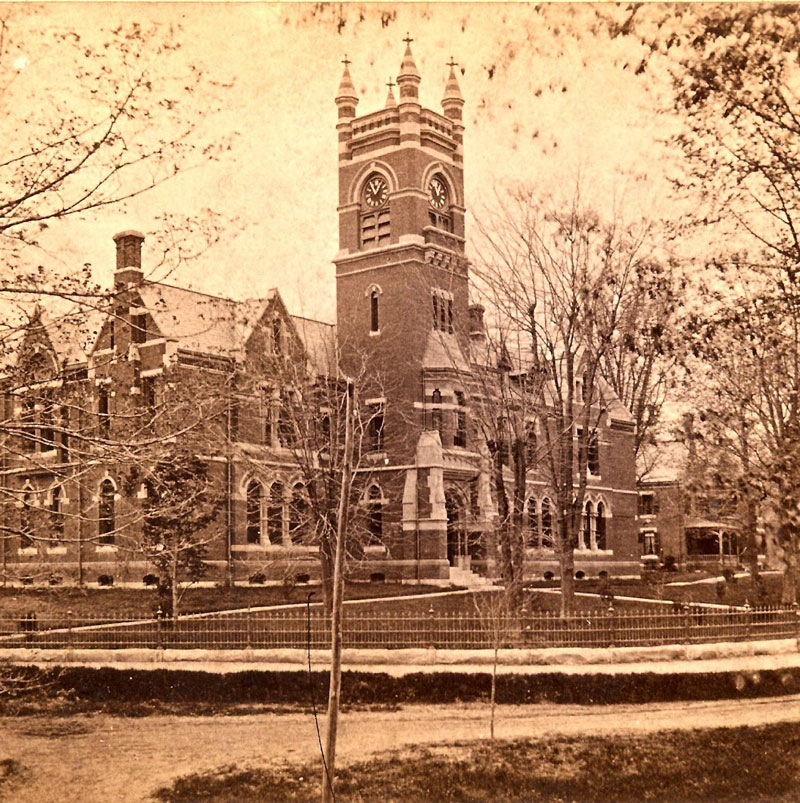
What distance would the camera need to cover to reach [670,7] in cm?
1049

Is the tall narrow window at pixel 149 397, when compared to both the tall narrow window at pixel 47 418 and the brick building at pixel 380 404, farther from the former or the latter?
the tall narrow window at pixel 47 418

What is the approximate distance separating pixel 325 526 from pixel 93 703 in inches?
316

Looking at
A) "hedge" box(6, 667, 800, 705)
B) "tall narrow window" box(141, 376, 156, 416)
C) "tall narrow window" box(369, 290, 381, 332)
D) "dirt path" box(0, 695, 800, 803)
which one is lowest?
"dirt path" box(0, 695, 800, 803)

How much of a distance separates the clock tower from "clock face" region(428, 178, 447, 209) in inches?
1.3

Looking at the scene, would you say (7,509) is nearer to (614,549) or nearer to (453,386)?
(453,386)

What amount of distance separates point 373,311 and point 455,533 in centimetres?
792

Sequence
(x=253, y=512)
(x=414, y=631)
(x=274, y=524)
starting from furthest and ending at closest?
(x=274, y=524)
(x=253, y=512)
(x=414, y=631)

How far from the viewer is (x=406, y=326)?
3062 cm

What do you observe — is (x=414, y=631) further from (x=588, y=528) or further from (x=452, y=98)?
(x=588, y=528)

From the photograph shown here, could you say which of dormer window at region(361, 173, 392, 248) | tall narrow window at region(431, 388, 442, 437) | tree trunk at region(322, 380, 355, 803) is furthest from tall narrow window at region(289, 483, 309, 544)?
tree trunk at region(322, 380, 355, 803)

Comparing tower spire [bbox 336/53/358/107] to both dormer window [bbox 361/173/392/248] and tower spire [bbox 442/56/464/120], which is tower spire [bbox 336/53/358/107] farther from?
dormer window [bbox 361/173/392/248]

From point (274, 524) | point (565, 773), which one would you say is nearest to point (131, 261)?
point (565, 773)

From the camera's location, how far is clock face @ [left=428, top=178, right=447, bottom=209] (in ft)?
101

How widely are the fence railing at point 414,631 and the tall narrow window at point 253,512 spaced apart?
39.0ft
